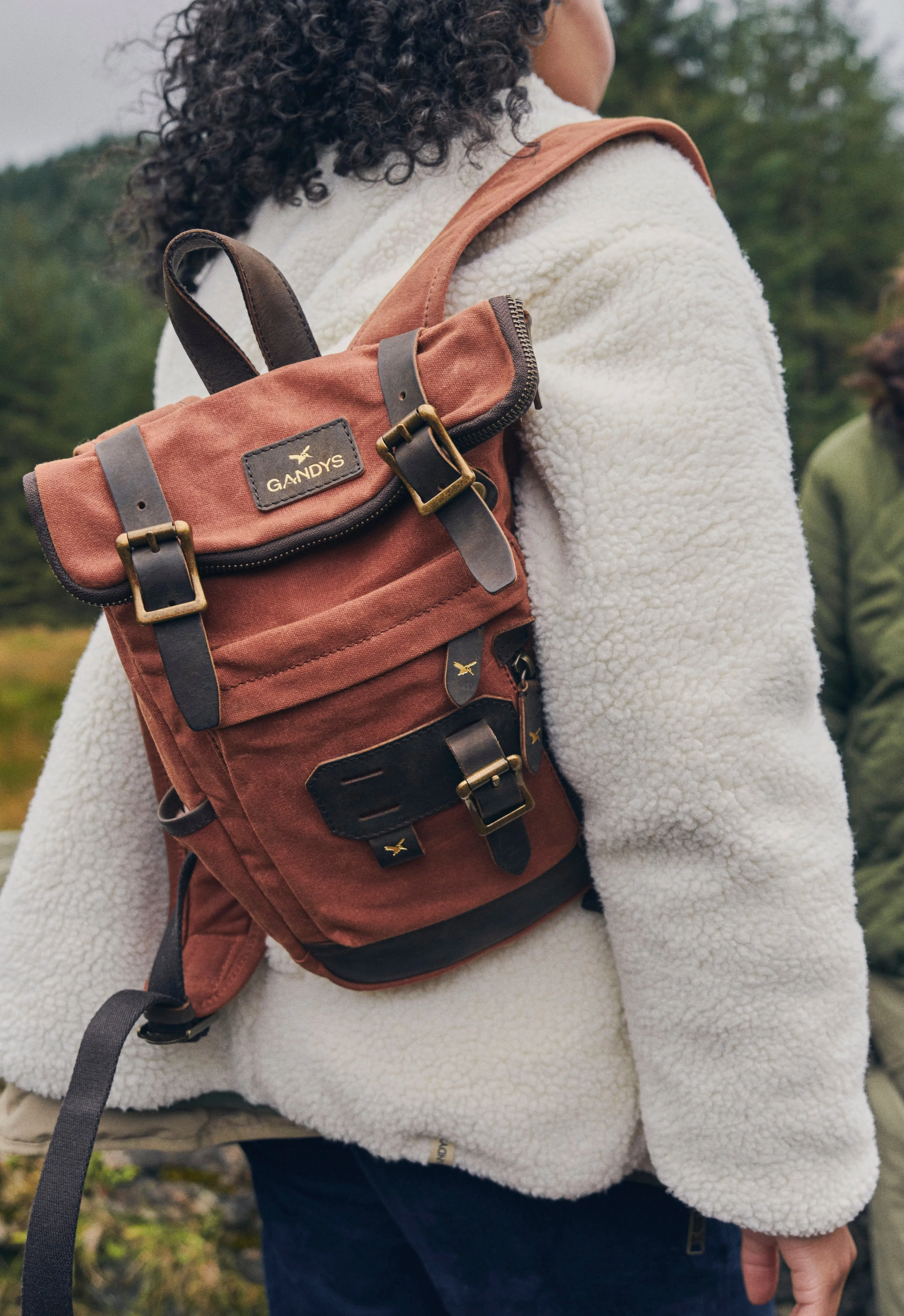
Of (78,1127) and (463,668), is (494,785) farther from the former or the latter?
(78,1127)

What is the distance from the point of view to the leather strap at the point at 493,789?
86 centimetres

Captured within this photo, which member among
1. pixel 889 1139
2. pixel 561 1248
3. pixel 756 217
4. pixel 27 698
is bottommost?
pixel 27 698

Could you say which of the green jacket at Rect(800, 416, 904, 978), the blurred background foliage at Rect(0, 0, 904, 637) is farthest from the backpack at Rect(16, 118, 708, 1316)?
the blurred background foliage at Rect(0, 0, 904, 637)

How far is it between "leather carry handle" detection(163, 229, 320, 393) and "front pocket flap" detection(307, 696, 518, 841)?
372 mm

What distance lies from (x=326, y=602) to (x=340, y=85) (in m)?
0.57

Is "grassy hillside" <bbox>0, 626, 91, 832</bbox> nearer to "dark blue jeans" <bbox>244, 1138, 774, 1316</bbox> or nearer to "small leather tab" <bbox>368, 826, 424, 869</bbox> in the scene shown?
"dark blue jeans" <bbox>244, 1138, 774, 1316</bbox>

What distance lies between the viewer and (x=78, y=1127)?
3.03 ft

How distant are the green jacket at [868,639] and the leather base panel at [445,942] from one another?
1087mm

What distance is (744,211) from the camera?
12125mm

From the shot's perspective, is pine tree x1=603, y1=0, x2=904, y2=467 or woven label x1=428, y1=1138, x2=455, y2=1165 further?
pine tree x1=603, y1=0, x2=904, y2=467

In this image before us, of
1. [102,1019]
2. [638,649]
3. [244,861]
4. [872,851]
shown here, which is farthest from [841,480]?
[102,1019]

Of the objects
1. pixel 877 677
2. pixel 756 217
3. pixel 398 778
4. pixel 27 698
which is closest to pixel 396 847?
pixel 398 778

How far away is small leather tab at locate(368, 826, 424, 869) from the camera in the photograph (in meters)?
0.88

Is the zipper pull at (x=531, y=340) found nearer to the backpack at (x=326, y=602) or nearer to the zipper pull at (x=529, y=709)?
the backpack at (x=326, y=602)
